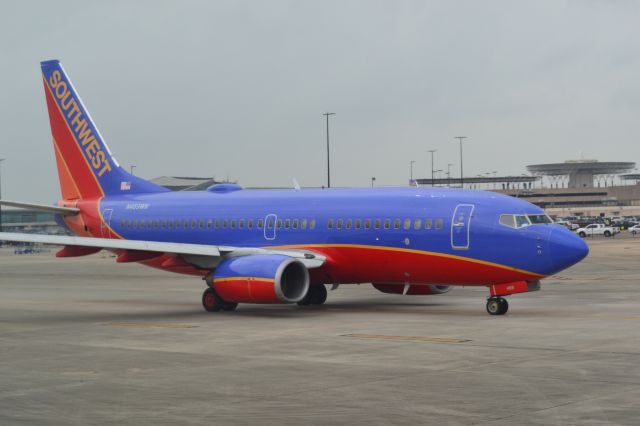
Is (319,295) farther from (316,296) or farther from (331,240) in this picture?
(331,240)

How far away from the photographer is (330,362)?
19.8 meters

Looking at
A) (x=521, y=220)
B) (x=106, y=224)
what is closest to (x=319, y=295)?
(x=521, y=220)

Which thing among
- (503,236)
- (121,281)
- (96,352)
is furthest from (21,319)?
(121,281)

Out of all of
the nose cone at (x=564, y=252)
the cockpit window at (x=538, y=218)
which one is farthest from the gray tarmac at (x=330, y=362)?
the cockpit window at (x=538, y=218)

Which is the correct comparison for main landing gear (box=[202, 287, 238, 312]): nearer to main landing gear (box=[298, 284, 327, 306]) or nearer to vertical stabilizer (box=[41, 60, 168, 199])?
main landing gear (box=[298, 284, 327, 306])

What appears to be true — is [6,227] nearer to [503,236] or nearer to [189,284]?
[189,284]

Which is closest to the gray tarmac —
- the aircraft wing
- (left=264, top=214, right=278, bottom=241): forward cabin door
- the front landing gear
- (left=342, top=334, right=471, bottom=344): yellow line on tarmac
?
(left=342, top=334, right=471, bottom=344): yellow line on tarmac

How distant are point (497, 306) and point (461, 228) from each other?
2508 millimetres

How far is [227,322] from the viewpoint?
28953mm

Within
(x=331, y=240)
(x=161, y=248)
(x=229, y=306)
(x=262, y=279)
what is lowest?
(x=229, y=306)

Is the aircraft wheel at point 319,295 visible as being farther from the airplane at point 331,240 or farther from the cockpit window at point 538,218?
the cockpit window at point 538,218

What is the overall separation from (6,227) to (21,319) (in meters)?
151

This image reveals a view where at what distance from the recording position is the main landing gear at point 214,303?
32.3 metres

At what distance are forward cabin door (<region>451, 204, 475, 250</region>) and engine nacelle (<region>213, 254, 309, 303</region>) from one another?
15.7ft
